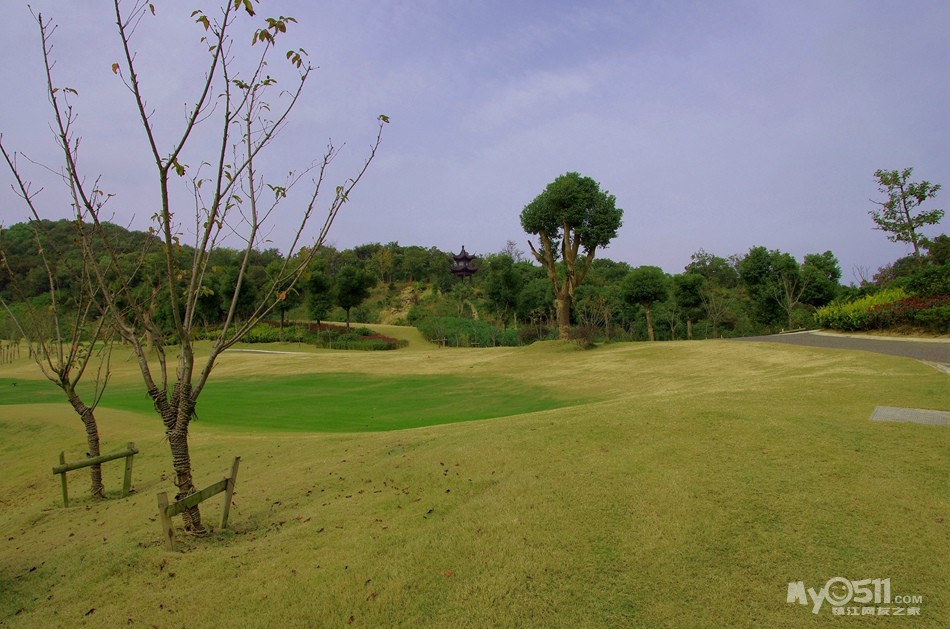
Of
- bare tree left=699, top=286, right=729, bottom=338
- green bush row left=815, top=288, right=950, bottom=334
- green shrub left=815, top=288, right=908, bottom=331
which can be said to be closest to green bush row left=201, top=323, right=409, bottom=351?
bare tree left=699, top=286, right=729, bottom=338

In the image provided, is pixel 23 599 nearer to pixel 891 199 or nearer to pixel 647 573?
pixel 647 573

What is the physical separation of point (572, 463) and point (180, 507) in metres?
4.21

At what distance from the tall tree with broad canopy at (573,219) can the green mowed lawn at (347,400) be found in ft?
28.1

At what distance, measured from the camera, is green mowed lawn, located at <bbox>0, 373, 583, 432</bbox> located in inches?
561

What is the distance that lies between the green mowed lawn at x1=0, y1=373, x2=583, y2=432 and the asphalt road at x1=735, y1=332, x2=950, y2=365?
28.6 ft

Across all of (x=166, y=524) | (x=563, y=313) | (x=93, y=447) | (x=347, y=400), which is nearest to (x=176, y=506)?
(x=166, y=524)

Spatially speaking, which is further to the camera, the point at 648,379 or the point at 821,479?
the point at 648,379

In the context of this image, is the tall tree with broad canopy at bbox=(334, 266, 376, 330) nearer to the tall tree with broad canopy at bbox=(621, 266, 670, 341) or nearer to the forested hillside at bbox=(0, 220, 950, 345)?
the forested hillside at bbox=(0, 220, 950, 345)

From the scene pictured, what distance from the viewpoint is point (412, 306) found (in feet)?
212

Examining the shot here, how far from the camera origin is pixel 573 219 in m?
26.3

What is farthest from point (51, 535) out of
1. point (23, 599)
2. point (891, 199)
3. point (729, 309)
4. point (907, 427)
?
point (729, 309)

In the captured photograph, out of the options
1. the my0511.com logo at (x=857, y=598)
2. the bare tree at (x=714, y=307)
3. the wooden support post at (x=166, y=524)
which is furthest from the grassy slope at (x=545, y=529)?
the bare tree at (x=714, y=307)

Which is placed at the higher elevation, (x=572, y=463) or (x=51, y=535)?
(x=572, y=463)

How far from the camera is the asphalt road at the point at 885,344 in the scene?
13805 millimetres
